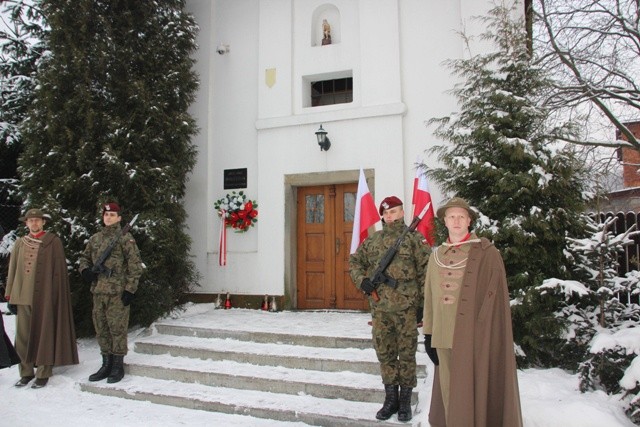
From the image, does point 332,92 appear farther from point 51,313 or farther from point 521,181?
point 51,313

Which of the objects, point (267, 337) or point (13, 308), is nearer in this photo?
A: point (13, 308)

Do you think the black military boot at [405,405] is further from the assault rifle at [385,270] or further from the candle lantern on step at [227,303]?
the candle lantern on step at [227,303]

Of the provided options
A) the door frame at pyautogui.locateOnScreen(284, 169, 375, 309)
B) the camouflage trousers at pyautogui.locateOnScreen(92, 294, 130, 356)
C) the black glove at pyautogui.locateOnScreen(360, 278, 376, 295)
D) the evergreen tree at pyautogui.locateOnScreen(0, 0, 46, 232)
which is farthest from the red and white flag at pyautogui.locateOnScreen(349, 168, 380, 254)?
the evergreen tree at pyautogui.locateOnScreen(0, 0, 46, 232)

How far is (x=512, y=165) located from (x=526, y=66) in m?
1.22

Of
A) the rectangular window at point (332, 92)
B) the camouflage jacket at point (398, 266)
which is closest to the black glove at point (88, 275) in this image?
the camouflage jacket at point (398, 266)

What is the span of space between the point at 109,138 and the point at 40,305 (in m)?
2.64

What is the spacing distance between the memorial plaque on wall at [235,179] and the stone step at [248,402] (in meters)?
3.95

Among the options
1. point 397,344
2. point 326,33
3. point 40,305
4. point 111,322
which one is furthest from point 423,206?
point 40,305

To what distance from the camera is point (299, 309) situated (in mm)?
8406

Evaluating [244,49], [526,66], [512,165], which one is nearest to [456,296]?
[512,165]

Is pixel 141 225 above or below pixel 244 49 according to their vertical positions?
below

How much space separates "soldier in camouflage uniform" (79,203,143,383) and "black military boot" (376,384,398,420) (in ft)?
9.82

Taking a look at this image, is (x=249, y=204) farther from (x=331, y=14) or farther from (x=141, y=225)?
(x=331, y=14)

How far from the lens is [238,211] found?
8680mm
